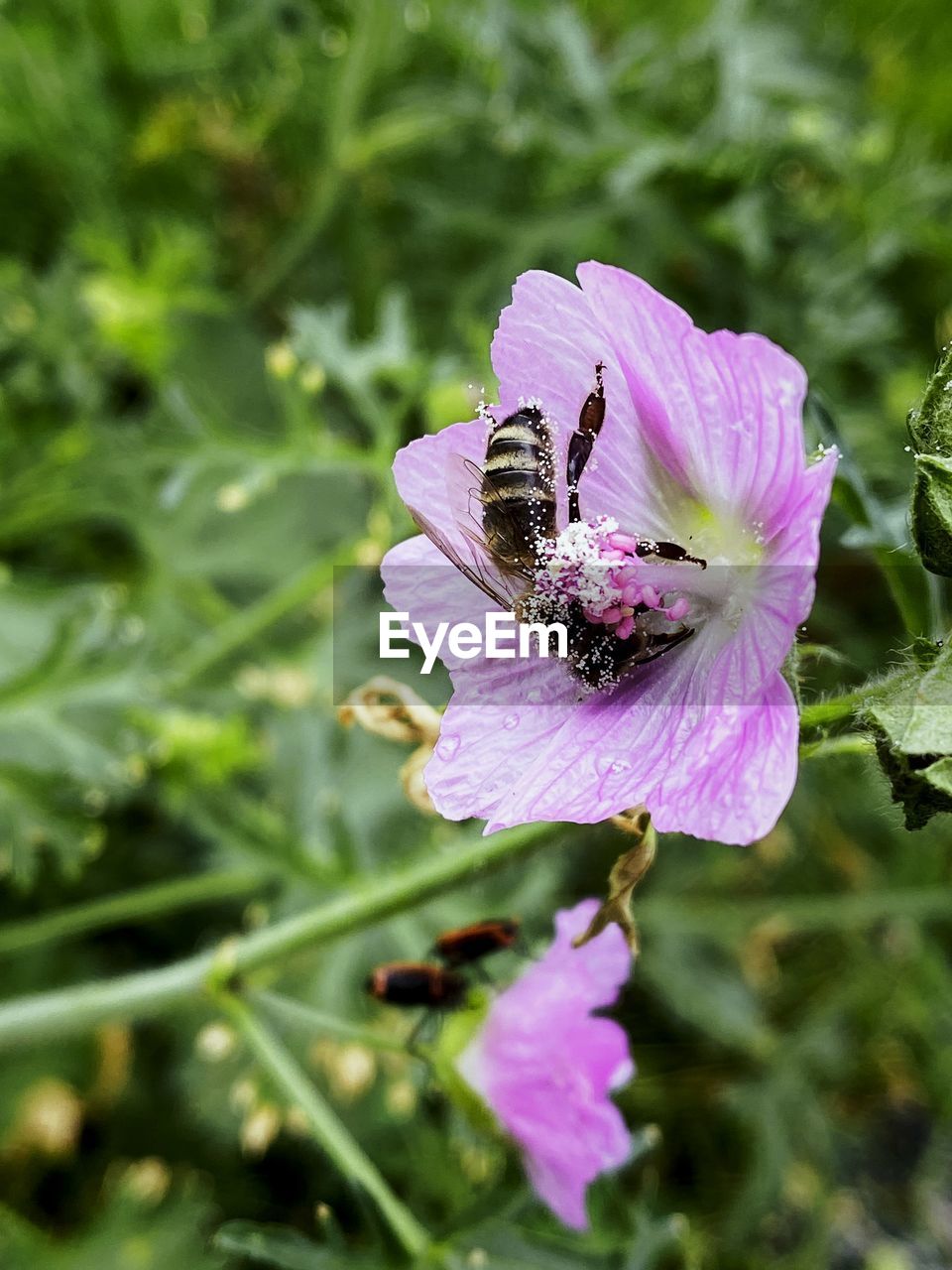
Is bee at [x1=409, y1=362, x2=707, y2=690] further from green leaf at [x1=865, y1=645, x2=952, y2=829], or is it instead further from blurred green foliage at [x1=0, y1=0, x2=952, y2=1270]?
blurred green foliage at [x1=0, y1=0, x2=952, y2=1270]

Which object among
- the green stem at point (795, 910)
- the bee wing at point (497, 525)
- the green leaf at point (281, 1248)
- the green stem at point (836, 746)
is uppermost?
the bee wing at point (497, 525)

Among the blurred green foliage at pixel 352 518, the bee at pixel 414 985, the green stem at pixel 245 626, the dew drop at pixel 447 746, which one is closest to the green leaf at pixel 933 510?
the dew drop at pixel 447 746

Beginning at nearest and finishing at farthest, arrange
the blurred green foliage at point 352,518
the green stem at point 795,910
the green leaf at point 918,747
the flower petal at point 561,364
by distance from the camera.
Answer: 1. the green leaf at point 918,747
2. the flower petal at point 561,364
3. the blurred green foliage at point 352,518
4. the green stem at point 795,910

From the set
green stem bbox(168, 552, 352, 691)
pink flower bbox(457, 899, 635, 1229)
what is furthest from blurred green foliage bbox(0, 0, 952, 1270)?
pink flower bbox(457, 899, 635, 1229)

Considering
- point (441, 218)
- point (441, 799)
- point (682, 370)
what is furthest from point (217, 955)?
point (441, 218)

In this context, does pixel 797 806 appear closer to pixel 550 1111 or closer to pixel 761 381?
pixel 550 1111

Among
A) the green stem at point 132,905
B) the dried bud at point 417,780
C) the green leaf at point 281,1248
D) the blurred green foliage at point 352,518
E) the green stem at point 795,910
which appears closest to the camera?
the dried bud at point 417,780

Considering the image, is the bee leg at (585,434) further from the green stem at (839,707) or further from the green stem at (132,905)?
the green stem at (132,905)
